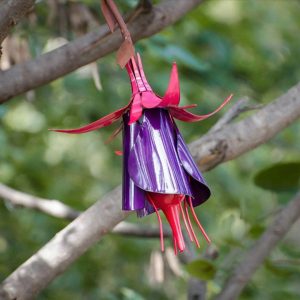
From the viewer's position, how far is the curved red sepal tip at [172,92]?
1100 millimetres

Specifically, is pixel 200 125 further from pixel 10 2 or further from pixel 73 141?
pixel 10 2

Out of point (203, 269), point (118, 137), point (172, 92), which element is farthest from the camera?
point (118, 137)

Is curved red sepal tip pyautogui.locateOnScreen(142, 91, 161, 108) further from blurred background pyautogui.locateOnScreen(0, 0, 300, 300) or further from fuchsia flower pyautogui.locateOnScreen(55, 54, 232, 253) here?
blurred background pyautogui.locateOnScreen(0, 0, 300, 300)

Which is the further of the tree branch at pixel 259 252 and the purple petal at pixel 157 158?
the tree branch at pixel 259 252

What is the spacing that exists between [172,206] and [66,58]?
57 centimetres

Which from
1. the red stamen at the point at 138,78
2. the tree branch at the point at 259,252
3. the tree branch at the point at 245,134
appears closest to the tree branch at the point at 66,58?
the tree branch at the point at 245,134

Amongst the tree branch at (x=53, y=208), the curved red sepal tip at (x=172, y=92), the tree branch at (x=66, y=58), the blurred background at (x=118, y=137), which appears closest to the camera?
the curved red sepal tip at (x=172, y=92)

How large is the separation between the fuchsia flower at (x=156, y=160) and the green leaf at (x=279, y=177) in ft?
3.30

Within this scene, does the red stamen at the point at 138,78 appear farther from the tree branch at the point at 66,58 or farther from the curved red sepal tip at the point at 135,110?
the tree branch at the point at 66,58

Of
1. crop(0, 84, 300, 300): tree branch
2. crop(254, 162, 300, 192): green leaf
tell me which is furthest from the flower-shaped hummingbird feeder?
crop(254, 162, 300, 192): green leaf

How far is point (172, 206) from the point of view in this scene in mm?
1207

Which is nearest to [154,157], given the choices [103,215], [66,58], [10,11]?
[10,11]

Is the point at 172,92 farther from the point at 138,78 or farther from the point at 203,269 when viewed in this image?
the point at 203,269

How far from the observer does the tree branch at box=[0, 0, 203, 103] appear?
1.65m
